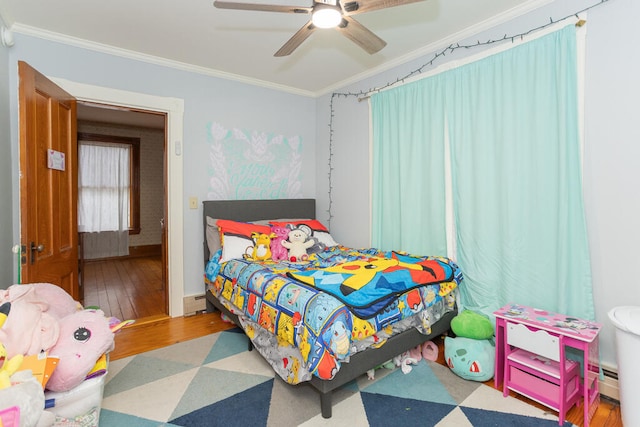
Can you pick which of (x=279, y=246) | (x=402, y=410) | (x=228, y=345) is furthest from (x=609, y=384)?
(x=228, y=345)

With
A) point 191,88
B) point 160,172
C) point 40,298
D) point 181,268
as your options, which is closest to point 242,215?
point 181,268

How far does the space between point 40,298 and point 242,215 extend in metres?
2.04

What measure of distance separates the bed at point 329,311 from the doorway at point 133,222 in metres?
2.14

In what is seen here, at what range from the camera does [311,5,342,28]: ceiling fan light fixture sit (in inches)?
63.7

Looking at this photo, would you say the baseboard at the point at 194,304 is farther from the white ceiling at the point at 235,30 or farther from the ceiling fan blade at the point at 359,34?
the ceiling fan blade at the point at 359,34

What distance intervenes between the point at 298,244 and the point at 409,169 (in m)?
1.27

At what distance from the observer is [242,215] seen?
3.66 metres

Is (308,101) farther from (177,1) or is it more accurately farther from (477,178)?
(477,178)

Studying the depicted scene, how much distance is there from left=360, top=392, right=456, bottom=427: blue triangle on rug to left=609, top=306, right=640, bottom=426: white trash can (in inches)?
32.1

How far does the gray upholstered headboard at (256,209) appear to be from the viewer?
3.50 meters

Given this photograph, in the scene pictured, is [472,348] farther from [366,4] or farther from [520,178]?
[366,4]

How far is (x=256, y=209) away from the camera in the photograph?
375cm

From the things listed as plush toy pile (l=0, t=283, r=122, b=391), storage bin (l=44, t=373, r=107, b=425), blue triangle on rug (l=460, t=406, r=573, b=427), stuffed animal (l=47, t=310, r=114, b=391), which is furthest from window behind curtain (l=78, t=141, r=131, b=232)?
blue triangle on rug (l=460, t=406, r=573, b=427)

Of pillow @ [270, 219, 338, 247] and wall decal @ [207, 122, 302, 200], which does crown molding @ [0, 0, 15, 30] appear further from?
pillow @ [270, 219, 338, 247]
